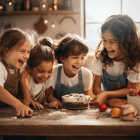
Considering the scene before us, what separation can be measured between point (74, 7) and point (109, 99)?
3.89m

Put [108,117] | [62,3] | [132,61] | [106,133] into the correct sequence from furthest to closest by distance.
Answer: [62,3], [132,61], [108,117], [106,133]

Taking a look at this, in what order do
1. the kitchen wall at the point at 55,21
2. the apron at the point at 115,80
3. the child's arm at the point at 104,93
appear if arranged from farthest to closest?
the kitchen wall at the point at 55,21 → the apron at the point at 115,80 → the child's arm at the point at 104,93

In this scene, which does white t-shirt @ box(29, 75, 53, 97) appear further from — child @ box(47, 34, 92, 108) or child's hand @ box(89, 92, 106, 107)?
child's hand @ box(89, 92, 106, 107)

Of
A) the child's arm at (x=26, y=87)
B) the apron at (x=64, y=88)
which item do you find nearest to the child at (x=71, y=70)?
the apron at (x=64, y=88)

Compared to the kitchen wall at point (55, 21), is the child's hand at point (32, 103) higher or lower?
lower

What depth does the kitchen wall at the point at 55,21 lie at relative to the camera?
473 cm

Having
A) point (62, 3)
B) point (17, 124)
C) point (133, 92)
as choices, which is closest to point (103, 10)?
point (62, 3)

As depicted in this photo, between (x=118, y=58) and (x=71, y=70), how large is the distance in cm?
40

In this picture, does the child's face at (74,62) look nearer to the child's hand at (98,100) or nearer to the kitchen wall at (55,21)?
the child's hand at (98,100)

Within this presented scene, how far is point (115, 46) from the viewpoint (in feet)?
4.55

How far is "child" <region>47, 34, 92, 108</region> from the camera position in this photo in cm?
149

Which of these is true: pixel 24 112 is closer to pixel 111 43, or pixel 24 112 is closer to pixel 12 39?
pixel 12 39

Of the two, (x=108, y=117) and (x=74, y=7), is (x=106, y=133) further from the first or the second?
(x=74, y=7)

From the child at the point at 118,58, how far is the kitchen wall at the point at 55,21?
3.33 metres
